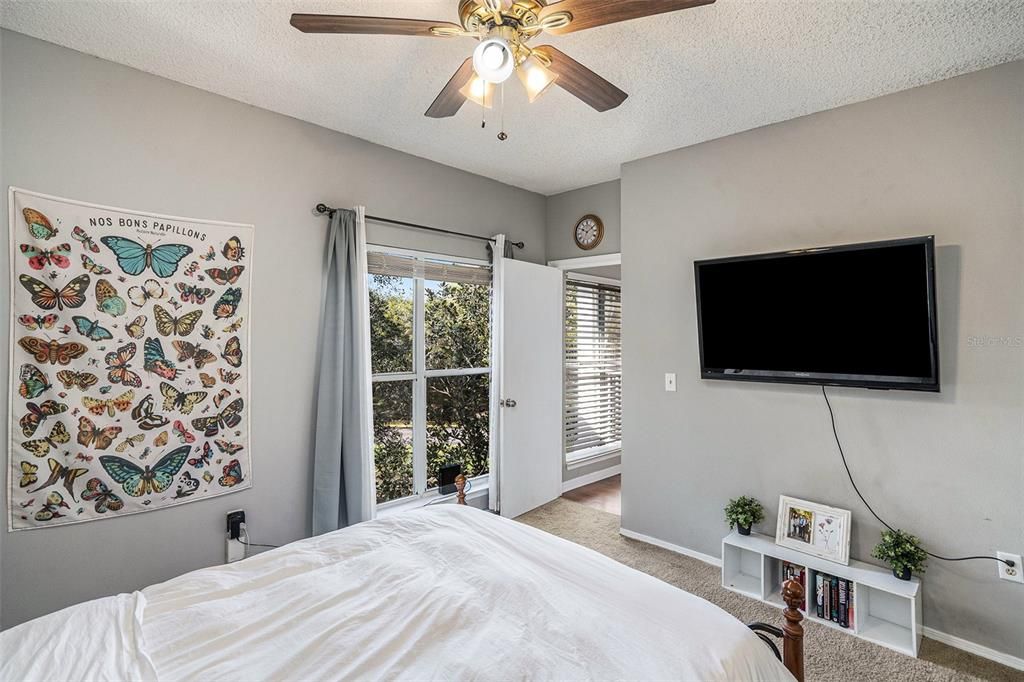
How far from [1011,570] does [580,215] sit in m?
3.32

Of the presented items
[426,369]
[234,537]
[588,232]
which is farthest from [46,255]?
[588,232]

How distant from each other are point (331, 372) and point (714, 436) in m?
2.38

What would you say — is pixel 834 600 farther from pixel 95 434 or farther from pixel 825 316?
pixel 95 434

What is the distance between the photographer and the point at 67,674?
3.65 feet

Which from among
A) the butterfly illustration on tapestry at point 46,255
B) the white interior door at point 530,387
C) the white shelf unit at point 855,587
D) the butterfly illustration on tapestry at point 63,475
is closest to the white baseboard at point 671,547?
the white shelf unit at point 855,587

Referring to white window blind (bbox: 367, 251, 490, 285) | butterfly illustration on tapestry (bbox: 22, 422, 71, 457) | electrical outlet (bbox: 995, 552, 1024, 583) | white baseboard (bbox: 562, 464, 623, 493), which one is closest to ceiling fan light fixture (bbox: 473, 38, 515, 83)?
white window blind (bbox: 367, 251, 490, 285)

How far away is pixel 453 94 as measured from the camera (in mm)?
1821

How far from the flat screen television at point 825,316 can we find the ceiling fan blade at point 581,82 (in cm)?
139

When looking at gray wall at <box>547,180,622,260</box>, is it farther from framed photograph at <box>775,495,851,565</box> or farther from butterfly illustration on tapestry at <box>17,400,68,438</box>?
butterfly illustration on tapestry at <box>17,400,68,438</box>

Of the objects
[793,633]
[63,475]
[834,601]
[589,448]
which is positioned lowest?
[834,601]

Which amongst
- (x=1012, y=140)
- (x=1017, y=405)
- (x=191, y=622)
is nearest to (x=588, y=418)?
(x=1017, y=405)

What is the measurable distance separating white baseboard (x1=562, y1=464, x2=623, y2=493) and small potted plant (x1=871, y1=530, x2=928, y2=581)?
254 cm

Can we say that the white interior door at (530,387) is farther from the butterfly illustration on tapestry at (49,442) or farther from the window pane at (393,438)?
the butterfly illustration on tapestry at (49,442)

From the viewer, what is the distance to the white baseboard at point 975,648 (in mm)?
2115
